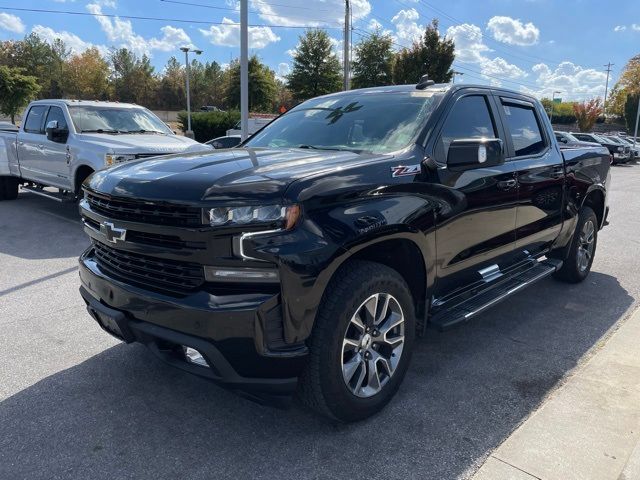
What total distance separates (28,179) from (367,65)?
127 feet

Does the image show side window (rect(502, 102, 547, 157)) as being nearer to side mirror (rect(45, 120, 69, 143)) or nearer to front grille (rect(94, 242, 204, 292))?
front grille (rect(94, 242, 204, 292))

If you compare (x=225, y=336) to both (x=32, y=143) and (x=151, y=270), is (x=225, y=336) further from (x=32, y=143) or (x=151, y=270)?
(x=32, y=143)

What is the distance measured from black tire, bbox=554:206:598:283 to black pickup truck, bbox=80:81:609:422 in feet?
5.42

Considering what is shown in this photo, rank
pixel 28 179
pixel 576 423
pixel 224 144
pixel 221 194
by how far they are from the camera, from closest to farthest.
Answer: pixel 221 194, pixel 576 423, pixel 224 144, pixel 28 179

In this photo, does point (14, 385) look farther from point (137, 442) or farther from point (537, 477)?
point (537, 477)

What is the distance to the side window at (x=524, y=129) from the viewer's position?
4.40 metres

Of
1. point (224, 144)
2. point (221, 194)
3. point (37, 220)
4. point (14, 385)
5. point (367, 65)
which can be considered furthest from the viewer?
point (367, 65)

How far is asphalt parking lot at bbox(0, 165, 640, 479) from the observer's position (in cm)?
265

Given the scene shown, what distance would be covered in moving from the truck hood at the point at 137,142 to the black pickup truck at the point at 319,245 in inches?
166

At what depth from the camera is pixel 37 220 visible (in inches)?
354

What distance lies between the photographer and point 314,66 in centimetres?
4197

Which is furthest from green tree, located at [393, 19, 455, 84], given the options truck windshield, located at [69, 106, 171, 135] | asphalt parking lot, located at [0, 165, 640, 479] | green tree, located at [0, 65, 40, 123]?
asphalt parking lot, located at [0, 165, 640, 479]

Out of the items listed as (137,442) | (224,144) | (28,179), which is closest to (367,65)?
(28,179)

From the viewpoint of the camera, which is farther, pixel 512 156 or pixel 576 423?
pixel 512 156
